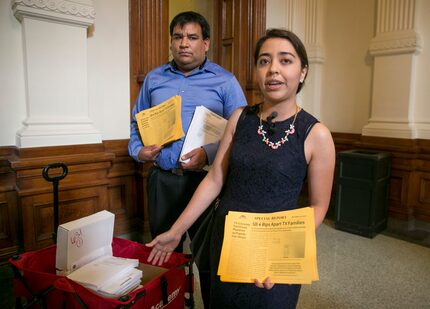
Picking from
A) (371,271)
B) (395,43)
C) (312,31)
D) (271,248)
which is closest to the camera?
(271,248)

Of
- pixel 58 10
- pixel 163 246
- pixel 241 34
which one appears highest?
pixel 241 34

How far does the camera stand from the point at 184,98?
156 centimetres

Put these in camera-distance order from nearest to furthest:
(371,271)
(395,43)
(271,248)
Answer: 1. (271,248)
2. (371,271)
3. (395,43)

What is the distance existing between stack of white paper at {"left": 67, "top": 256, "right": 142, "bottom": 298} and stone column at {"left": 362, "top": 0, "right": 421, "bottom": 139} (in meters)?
3.04

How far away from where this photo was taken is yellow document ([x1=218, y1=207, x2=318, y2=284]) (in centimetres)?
84

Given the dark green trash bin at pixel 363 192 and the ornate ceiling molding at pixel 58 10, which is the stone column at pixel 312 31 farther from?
the ornate ceiling molding at pixel 58 10

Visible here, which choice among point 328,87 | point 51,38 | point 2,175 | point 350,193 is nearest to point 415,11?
point 328,87

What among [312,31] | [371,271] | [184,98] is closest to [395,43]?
[312,31]

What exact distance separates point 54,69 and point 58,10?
1.19 feet

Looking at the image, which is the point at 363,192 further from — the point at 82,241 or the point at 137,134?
the point at 82,241

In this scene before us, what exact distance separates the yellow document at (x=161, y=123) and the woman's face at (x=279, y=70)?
1.71 ft

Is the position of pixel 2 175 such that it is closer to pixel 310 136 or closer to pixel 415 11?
pixel 310 136

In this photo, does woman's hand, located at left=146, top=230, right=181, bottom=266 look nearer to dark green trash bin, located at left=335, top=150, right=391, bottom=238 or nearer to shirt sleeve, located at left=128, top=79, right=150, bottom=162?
shirt sleeve, located at left=128, top=79, right=150, bottom=162

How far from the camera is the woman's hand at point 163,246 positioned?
45.9 inches
